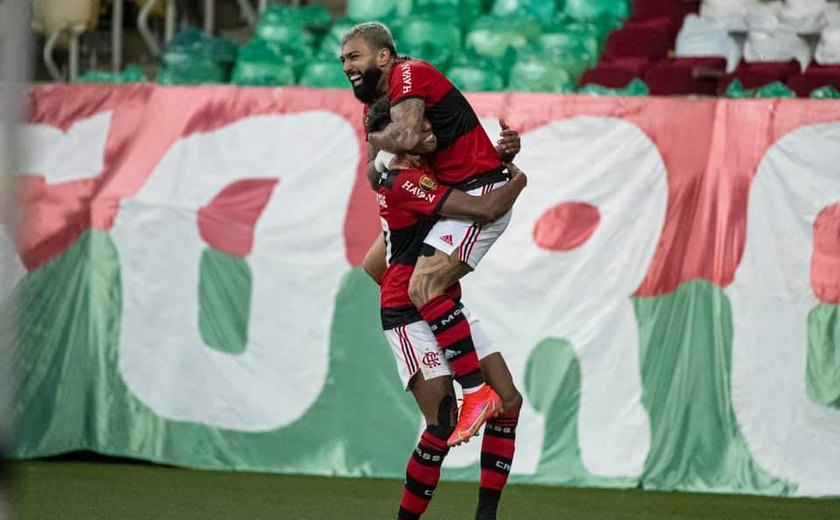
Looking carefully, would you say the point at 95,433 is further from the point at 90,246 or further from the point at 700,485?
the point at 700,485

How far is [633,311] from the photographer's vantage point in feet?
28.3

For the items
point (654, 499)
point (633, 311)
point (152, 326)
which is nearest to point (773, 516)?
point (654, 499)

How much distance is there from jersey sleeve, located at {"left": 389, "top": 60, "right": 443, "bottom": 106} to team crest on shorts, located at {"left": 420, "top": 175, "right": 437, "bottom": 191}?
1.04ft

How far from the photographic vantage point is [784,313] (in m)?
8.36

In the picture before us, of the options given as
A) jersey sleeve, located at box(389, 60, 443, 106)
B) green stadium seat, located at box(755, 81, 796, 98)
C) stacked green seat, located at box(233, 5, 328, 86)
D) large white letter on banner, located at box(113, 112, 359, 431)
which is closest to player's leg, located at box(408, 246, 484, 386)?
jersey sleeve, located at box(389, 60, 443, 106)

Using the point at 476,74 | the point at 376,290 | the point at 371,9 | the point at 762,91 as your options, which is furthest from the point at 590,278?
the point at 371,9

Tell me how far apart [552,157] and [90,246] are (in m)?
3.13

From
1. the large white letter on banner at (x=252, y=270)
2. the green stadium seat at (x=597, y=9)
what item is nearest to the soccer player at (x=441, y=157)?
the large white letter on banner at (x=252, y=270)

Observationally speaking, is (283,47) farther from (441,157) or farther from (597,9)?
(441,157)

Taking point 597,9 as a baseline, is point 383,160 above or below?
above

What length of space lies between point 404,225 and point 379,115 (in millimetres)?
510

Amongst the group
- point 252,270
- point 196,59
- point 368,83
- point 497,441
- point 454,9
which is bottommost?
point 252,270

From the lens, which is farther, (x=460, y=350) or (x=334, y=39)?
(x=334, y=39)

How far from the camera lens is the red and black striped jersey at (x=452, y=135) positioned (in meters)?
5.88
